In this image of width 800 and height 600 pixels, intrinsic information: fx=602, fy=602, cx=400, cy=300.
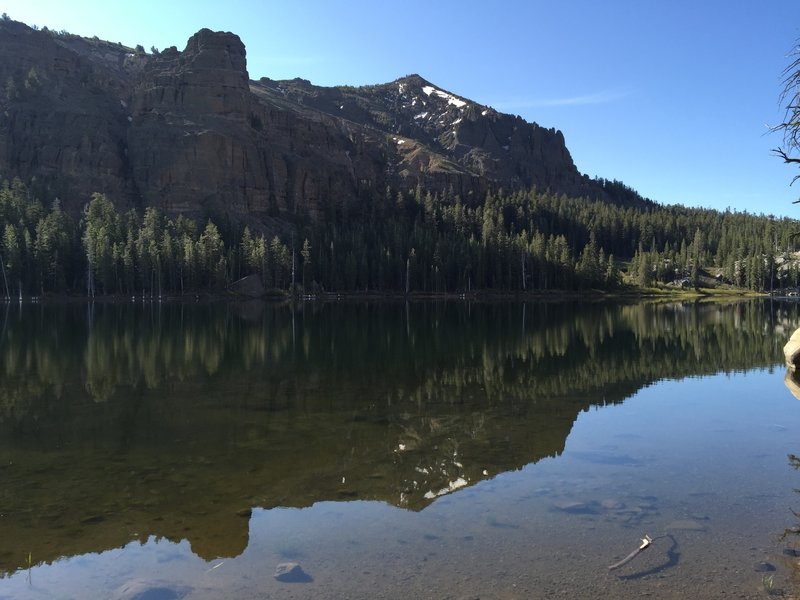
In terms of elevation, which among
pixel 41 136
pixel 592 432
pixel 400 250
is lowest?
pixel 592 432

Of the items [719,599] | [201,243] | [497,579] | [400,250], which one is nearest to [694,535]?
[719,599]

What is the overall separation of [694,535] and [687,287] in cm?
17479

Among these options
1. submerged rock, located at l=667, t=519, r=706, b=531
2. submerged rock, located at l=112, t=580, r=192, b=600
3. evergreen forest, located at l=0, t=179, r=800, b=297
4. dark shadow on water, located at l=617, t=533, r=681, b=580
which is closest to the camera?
submerged rock, located at l=112, t=580, r=192, b=600

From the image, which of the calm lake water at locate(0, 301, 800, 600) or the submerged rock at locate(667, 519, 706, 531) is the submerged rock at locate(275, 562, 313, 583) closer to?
the calm lake water at locate(0, 301, 800, 600)

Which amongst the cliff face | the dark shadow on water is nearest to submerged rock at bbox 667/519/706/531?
the dark shadow on water

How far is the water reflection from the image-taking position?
38.8ft

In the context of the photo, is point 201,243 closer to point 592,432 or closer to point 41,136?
point 41,136

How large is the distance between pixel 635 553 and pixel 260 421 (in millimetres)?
12625

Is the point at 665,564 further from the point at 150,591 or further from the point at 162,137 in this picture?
the point at 162,137

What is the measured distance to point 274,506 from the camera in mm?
12172

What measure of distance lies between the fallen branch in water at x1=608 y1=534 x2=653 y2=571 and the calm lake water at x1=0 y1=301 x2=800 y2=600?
10 centimetres

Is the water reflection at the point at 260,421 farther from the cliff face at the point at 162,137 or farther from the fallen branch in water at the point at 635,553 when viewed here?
the cliff face at the point at 162,137

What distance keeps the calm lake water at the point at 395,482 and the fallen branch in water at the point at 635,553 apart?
98 millimetres

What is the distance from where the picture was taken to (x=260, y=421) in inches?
757
